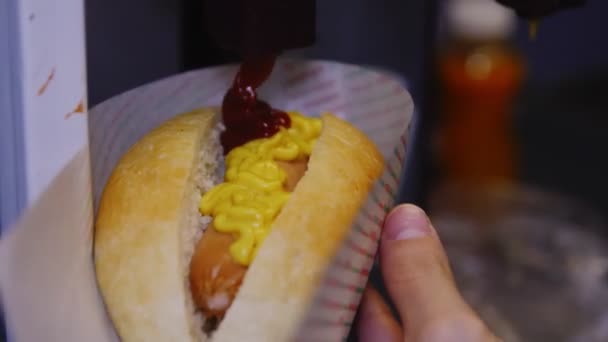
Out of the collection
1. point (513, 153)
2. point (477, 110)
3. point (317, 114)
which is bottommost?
point (513, 153)

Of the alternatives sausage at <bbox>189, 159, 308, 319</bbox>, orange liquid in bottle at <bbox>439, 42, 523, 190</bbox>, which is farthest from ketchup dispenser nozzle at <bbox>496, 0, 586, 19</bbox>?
orange liquid in bottle at <bbox>439, 42, 523, 190</bbox>

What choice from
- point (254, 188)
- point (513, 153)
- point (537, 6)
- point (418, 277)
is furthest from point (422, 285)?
point (513, 153)

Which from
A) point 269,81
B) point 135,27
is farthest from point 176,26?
point 269,81

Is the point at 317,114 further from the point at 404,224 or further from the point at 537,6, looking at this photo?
the point at 537,6

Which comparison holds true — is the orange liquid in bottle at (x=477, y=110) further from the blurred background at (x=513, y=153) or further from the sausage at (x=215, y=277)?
the sausage at (x=215, y=277)

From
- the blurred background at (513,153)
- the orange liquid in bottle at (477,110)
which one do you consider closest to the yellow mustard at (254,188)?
the blurred background at (513,153)
